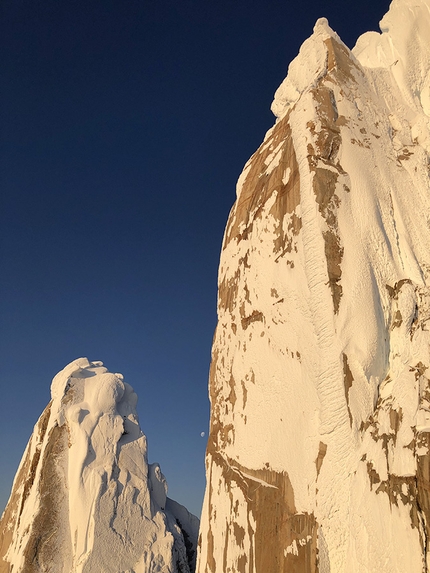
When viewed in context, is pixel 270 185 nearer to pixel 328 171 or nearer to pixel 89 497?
pixel 328 171

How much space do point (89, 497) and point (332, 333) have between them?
8.20 meters

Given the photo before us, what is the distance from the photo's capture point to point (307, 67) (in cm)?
734

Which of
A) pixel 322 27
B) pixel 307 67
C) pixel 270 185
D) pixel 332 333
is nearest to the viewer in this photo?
pixel 332 333

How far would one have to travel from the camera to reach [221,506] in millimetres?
6102

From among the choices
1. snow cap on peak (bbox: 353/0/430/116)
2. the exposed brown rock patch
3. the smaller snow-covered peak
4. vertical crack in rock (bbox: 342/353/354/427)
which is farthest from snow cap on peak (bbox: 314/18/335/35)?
vertical crack in rock (bbox: 342/353/354/427)

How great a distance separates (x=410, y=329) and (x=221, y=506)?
3191 mm

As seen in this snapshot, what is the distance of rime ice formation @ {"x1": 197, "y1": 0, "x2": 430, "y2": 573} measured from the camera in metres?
4.47

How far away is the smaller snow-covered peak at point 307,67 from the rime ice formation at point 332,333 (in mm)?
32

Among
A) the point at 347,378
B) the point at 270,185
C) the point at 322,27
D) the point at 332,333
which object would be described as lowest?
the point at 347,378

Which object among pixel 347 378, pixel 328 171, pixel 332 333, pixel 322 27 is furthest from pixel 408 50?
pixel 347 378

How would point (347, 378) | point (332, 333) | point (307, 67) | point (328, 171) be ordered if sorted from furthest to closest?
1. point (307, 67)
2. point (328, 171)
3. point (332, 333)
4. point (347, 378)

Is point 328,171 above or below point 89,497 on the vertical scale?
above

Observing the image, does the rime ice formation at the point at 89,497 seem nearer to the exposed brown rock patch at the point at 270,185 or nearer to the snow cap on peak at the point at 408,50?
the exposed brown rock patch at the point at 270,185

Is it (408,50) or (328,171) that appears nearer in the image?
(328,171)
